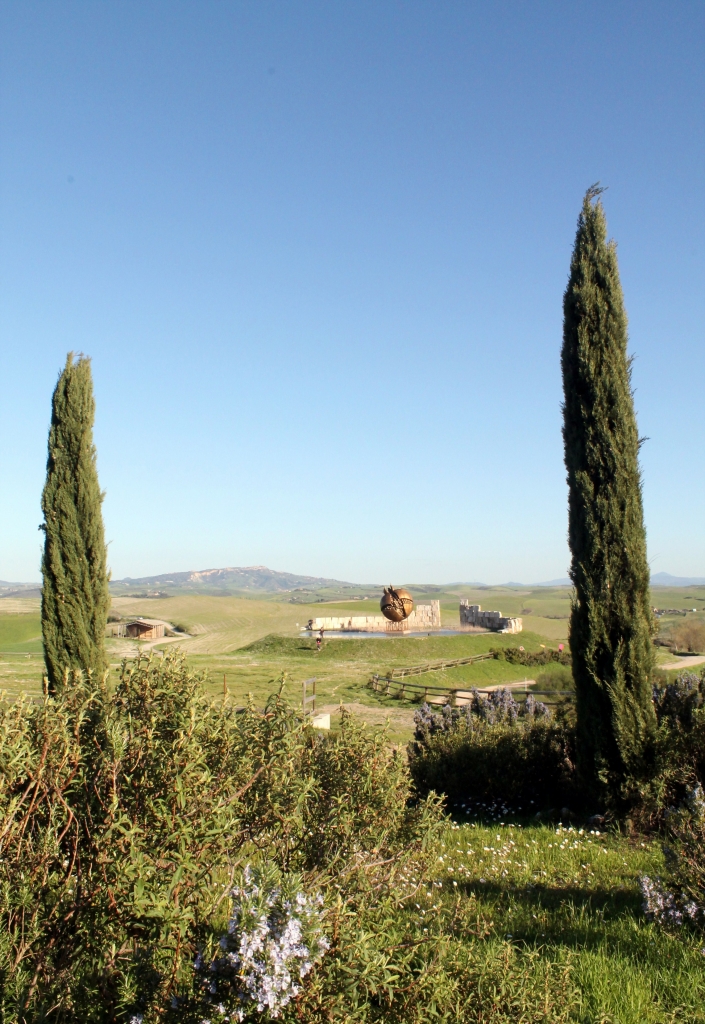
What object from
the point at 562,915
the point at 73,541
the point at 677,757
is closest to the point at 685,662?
the point at 677,757

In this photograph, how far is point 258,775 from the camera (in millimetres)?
2518

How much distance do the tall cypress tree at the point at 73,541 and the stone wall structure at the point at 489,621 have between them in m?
31.2

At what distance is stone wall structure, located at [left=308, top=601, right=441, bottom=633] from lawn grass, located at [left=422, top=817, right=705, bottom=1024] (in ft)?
108

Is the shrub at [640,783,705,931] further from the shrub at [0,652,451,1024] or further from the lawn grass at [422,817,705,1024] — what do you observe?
the shrub at [0,652,451,1024]

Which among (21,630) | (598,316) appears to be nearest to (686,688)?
(598,316)

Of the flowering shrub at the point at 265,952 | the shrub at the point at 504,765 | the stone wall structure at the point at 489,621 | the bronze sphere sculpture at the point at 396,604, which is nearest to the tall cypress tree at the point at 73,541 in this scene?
the shrub at the point at 504,765

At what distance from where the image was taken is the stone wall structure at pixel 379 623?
41.5 meters

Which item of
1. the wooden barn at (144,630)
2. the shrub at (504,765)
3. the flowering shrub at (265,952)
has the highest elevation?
the flowering shrub at (265,952)

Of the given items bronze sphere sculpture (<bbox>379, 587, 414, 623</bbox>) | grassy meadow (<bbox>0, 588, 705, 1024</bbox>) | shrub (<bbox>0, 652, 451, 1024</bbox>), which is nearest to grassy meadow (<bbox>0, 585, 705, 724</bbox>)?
bronze sphere sculpture (<bbox>379, 587, 414, 623</bbox>)

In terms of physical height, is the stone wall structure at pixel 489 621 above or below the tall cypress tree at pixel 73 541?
below

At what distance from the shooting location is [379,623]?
42.9m

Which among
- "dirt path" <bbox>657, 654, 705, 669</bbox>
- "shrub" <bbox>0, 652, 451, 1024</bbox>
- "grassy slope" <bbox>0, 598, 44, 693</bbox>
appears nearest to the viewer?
"shrub" <bbox>0, 652, 451, 1024</bbox>

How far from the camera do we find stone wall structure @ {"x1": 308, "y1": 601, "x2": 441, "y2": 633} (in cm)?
4150

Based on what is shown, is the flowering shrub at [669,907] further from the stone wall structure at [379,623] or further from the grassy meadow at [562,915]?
the stone wall structure at [379,623]
